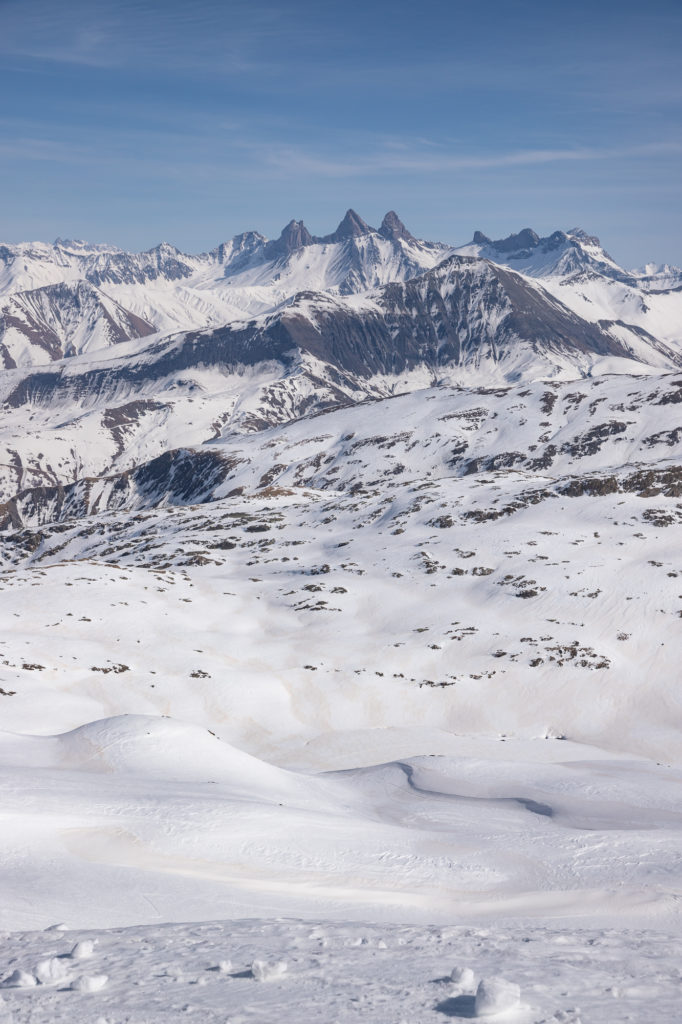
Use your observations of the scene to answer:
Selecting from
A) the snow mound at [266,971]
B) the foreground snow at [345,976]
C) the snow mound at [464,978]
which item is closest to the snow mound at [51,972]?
the foreground snow at [345,976]

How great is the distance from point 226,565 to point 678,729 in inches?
1875

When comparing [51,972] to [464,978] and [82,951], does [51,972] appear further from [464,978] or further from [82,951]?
[464,978]

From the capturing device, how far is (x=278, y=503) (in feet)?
371

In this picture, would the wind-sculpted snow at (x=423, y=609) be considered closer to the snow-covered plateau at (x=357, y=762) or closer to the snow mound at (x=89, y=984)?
the snow-covered plateau at (x=357, y=762)

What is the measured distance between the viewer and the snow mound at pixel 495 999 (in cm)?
753

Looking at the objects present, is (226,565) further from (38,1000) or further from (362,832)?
(38,1000)

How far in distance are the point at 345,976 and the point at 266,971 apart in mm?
921

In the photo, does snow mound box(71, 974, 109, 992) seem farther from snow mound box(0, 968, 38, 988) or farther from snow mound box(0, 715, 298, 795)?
snow mound box(0, 715, 298, 795)

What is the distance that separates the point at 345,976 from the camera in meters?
8.78

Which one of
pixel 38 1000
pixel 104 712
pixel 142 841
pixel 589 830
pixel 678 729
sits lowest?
pixel 678 729

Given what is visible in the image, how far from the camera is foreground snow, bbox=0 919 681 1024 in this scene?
7.70 meters

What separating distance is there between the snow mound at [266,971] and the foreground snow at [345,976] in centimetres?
3

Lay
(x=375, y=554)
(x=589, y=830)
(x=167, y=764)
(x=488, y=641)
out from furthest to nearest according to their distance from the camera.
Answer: (x=375, y=554) < (x=488, y=641) < (x=167, y=764) < (x=589, y=830)

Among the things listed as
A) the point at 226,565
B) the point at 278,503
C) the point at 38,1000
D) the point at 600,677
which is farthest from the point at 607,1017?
the point at 278,503
